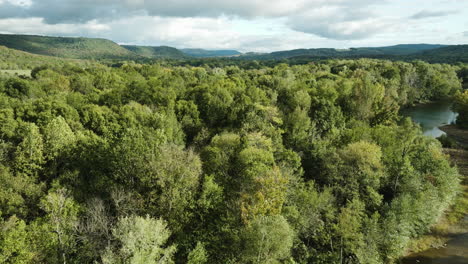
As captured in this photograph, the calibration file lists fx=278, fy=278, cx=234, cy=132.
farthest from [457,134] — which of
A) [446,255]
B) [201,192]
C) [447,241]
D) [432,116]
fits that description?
[201,192]

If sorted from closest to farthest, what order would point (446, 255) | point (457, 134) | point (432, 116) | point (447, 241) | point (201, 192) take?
point (201, 192)
point (446, 255)
point (447, 241)
point (457, 134)
point (432, 116)

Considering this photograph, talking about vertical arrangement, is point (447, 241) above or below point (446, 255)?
above

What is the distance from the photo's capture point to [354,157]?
37.6 metres

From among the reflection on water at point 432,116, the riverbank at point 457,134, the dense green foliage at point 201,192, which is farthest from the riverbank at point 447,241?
the reflection on water at point 432,116

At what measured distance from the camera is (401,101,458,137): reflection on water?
284 ft

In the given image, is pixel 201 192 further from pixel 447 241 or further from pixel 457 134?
pixel 457 134

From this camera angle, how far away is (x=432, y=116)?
10106cm

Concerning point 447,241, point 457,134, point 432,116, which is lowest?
point 447,241

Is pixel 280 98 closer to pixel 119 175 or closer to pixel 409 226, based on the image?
pixel 409 226

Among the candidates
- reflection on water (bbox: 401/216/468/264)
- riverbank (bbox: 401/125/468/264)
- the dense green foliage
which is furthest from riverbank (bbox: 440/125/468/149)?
reflection on water (bbox: 401/216/468/264)

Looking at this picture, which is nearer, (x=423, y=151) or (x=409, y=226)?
(x=409, y=226)

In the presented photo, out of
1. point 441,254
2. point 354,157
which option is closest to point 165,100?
point 354,157

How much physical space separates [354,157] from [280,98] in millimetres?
34171

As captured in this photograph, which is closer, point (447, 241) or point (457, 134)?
point (447, 241)
